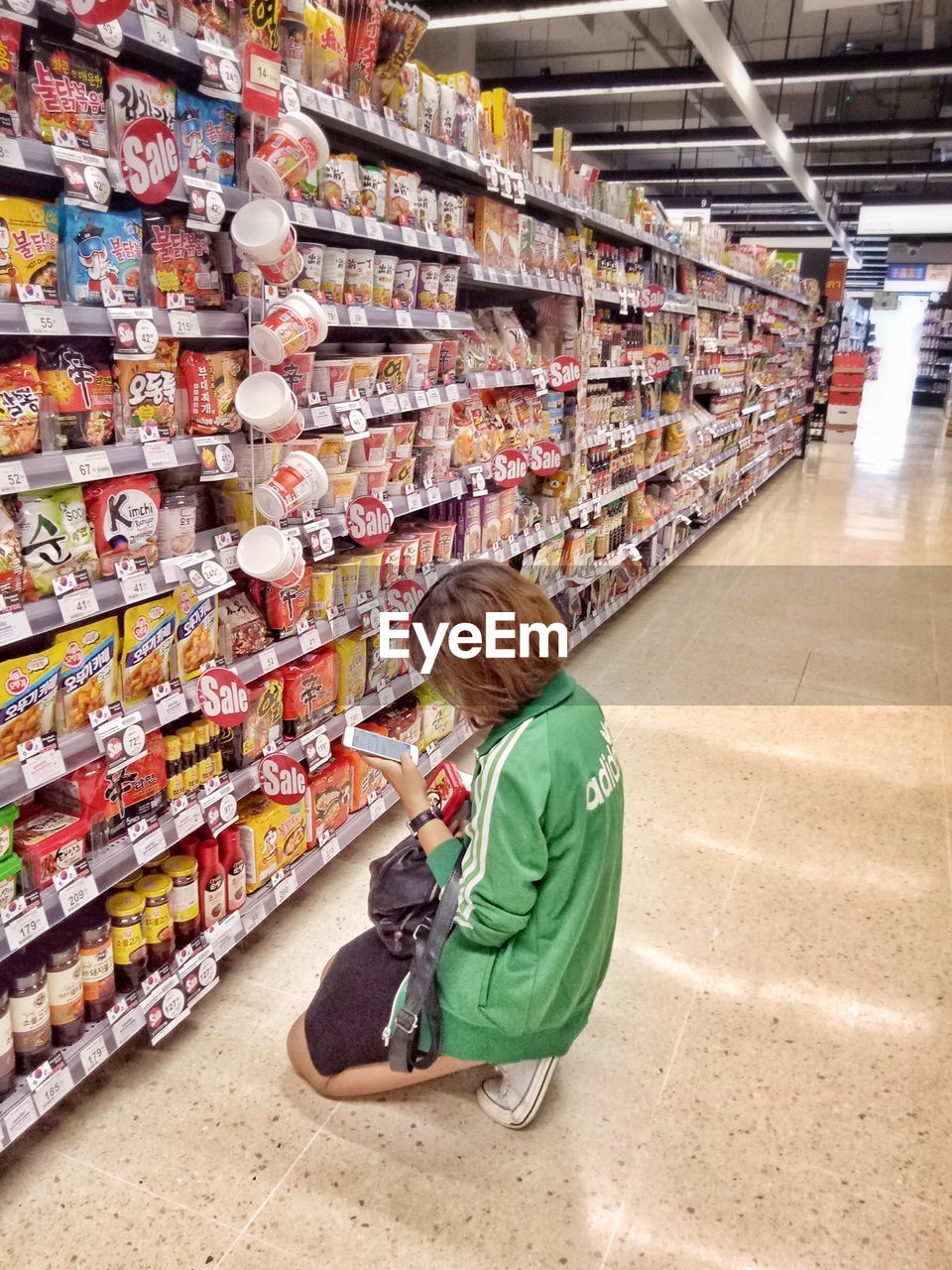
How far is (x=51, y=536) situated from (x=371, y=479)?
117 centimetres

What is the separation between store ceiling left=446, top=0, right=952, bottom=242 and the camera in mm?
A: 8727

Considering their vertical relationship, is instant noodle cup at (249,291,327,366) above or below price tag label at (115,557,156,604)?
above

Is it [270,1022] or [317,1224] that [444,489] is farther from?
[317,1224]

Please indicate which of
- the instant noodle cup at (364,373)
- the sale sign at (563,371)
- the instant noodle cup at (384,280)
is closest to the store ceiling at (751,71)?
the sale sign at (563,371)

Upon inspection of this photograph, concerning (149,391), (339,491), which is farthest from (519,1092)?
(149,391)

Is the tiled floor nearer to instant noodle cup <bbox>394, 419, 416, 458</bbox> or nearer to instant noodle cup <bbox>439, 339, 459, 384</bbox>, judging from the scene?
instant noodle cup <bbox>394, 419, 416, 458</bbox>

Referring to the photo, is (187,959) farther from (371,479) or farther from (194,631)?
(371,479)

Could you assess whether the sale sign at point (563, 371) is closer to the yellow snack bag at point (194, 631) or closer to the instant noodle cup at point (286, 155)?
the instant noodle cup at point (286, 155)

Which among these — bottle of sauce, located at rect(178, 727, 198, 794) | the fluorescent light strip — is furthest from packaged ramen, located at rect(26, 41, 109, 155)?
the fluorescent light strip

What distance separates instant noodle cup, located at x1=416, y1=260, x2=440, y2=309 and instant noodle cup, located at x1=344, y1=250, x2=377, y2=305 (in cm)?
36

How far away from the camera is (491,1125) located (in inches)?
82.9

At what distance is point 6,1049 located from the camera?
1860mm

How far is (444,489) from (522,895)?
1.89m

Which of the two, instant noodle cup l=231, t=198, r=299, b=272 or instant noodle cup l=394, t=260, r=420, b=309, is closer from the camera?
instant noodle cup l=231, t=198, r=299, b=272
